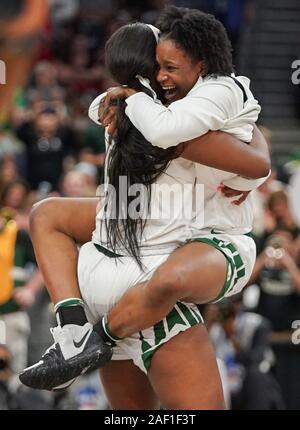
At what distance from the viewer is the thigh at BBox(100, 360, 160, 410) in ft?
13.6

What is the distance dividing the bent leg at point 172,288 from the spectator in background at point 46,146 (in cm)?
506

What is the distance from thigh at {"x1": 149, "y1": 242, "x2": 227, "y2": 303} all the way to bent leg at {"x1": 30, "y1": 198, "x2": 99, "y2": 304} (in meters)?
0.41

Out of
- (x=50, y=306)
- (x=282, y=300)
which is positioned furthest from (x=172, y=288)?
(x=282, y=300)

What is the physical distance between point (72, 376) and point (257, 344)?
12.1 ft

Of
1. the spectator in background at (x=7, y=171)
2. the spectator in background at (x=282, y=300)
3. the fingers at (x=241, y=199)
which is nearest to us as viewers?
the fingers at (x=241, y=199)

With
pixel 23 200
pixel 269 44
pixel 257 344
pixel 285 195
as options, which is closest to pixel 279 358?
pixel 257 344

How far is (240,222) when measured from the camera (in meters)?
3.96

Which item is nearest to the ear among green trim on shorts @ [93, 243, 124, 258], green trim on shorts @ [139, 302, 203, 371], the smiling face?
the smiling face

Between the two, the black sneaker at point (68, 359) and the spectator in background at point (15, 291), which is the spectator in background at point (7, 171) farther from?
the black sneaker at point (68, 359)

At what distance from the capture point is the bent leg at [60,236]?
3.97 metres

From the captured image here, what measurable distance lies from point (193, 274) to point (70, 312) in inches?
19.2

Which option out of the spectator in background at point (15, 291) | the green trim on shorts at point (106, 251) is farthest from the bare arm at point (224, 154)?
the spectator in background at point (15, 291)

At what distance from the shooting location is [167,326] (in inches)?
151

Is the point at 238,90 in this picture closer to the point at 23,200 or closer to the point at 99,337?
the point at 99,337
